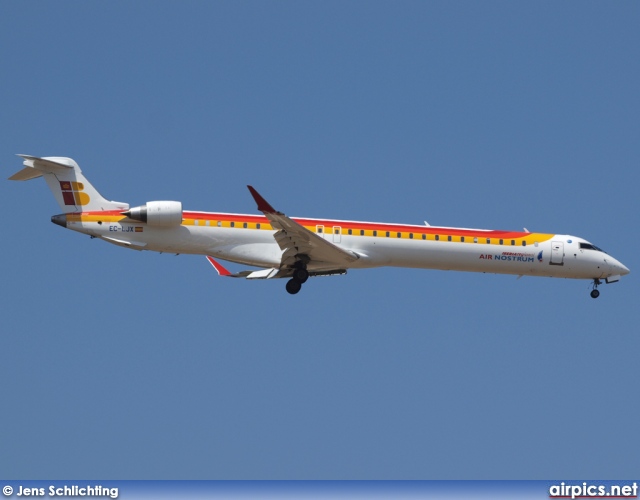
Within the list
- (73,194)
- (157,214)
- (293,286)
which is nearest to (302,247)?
(293,286)

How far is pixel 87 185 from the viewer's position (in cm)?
3566

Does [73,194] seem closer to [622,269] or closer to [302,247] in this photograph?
[302,247]

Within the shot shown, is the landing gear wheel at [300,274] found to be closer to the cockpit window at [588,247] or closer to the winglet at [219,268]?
the winglet at [219,268]

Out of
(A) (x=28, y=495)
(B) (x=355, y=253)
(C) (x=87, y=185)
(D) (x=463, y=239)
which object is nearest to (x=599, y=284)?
(D) (x=463, y=239)

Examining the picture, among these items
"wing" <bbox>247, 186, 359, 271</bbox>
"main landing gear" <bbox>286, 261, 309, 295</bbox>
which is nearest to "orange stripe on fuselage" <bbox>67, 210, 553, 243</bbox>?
"wing" <bbox>247, 186, 359, 271</bbox>

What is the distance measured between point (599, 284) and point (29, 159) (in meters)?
19.8

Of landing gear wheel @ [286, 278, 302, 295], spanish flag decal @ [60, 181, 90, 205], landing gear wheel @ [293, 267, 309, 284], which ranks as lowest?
landing gear wheel @ [286, 278, 302, 295]

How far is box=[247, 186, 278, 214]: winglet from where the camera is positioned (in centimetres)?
3275

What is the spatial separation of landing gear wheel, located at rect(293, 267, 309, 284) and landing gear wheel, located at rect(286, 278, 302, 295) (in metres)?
0.10

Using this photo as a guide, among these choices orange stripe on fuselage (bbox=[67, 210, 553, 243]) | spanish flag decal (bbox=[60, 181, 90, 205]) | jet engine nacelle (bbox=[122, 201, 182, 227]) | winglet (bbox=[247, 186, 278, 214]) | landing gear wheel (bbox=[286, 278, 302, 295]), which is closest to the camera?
winglet (bbox=[247, 186, 278, 214])

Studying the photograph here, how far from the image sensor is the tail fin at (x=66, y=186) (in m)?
35.4

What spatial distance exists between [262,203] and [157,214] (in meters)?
3.85

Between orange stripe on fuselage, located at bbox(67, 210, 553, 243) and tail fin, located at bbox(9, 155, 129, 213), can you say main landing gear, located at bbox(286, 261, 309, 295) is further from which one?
tail fin, located at bbox(9, 155, 129, 213)

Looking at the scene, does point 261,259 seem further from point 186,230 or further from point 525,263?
point 525,263
